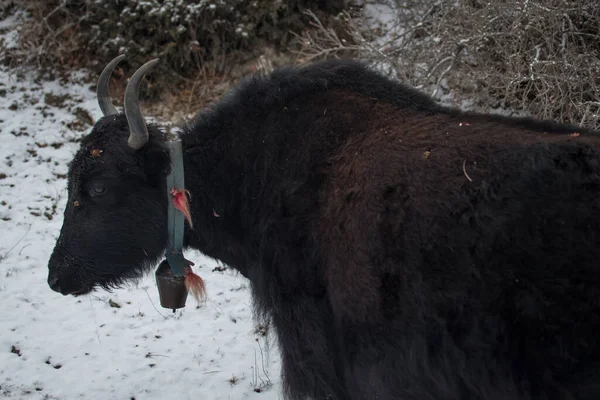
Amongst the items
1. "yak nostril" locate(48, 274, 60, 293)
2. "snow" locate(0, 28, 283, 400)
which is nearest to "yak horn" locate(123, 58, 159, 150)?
"yak nostril" locate(48, 274, 60, 293)

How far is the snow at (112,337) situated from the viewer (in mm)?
4379

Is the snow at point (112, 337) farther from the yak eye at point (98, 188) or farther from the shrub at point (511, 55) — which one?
the shrub at point (511, 55)

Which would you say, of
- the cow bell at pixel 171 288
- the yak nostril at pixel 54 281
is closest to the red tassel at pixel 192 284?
the cow bell at pixel 171 288

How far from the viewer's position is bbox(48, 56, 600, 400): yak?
245cm

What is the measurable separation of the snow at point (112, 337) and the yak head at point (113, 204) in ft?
1.64

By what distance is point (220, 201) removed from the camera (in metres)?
3.42

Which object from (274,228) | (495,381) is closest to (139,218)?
(274,228)

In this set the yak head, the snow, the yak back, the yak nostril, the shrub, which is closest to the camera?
the yak back

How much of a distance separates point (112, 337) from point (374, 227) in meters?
3.23

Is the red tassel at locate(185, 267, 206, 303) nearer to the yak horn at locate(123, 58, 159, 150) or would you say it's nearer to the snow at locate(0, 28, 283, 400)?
the snow at locate(0, 28, 283, 400)

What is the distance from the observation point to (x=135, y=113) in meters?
3.24

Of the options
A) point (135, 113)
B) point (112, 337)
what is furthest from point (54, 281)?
point (112, 337)

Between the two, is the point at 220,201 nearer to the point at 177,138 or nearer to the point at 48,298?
the point at 177,138

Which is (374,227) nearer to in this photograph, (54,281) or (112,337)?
(54,281)
